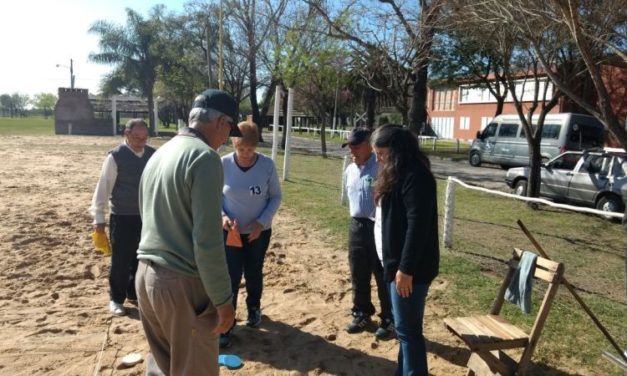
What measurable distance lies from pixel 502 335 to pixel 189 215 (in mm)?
2144

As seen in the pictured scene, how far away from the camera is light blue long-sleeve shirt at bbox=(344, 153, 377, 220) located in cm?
413

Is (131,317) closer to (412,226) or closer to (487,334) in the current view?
(412,226)

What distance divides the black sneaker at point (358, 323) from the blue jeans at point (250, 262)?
0.83 metres

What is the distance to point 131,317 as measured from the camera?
181 inches

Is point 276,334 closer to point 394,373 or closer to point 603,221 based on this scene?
point 394,373

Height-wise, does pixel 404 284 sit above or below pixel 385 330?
above

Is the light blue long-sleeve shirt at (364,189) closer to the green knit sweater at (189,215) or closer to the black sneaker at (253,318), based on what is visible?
the black sneaker at (253,318)

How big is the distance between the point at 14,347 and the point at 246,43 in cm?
2803

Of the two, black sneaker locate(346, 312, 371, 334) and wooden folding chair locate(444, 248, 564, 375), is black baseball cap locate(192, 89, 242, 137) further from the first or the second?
black sneaker locate(346, 312, 371, 334)

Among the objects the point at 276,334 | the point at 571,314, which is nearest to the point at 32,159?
the point at 276,334

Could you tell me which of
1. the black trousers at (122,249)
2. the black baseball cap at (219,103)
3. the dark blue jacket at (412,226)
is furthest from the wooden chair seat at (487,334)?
the black trousers at (122,249)

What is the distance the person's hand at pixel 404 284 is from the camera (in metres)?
2.98

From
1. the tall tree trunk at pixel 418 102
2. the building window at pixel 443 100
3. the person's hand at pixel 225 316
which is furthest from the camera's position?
the building window at pixel 443 100

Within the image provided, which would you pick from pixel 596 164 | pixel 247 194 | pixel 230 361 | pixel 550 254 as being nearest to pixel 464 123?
pixel 596 164
